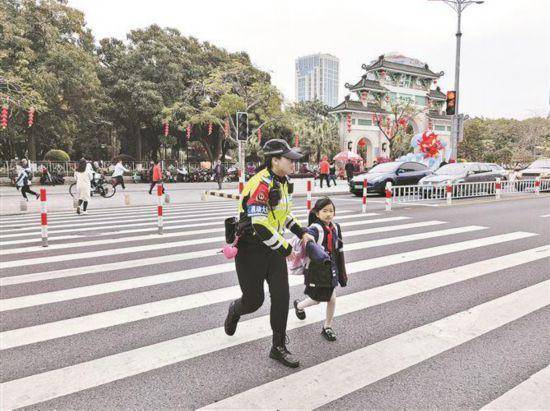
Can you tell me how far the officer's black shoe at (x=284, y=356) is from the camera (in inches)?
128

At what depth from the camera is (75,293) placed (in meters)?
5.05

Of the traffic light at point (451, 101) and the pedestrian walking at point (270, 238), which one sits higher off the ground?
the traffic light at point (451, 101)

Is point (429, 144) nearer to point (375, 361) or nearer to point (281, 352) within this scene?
point (375, 361)

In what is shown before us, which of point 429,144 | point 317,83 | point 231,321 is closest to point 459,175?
point 429,144

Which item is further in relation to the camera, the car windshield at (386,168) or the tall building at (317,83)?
the tall building at (317,83)

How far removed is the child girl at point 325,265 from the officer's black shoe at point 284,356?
53 cm

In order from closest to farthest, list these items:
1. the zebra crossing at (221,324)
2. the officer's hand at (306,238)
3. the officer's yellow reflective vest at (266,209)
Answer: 1. the zebra crossing at (221,324)
2. the officer's yellow reflective vest at (266,209)
3. the officer's hand at (306,238)

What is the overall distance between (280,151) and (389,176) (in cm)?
1587

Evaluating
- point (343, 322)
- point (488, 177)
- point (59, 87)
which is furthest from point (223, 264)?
point (59, 87)

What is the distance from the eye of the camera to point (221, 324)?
413 cm

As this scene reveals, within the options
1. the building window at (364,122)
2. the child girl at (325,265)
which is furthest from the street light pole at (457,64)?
the building window at (364,122)

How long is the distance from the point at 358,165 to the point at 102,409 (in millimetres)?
37046

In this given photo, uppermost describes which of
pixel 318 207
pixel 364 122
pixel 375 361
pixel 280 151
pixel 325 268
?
pixel 364 122

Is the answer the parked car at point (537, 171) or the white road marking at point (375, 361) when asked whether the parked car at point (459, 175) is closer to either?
the parked car at point (537, 171)
